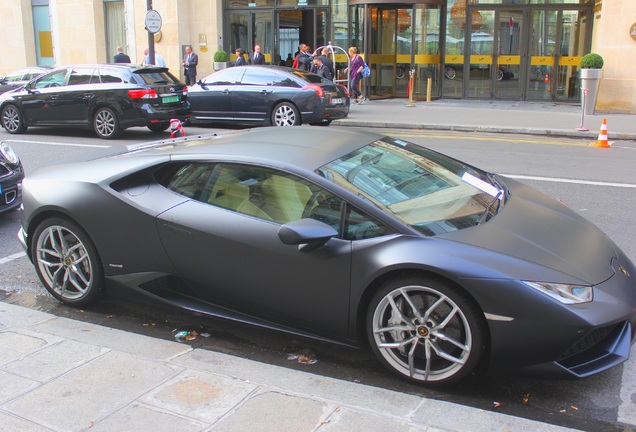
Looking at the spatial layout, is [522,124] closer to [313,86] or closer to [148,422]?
[313,86]

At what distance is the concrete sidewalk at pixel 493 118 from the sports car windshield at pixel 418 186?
34.6 ft

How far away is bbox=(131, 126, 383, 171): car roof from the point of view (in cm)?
405

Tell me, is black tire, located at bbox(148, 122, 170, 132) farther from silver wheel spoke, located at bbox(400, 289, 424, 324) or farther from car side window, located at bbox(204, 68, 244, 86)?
silver wheel spoke, located at bbox(400, 289, 424, 324)

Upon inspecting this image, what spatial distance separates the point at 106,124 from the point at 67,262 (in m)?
9.68

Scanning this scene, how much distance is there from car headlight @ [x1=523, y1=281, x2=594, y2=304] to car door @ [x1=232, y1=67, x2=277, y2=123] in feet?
38.4

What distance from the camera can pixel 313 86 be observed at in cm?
1423

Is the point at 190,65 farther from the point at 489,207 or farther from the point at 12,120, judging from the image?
the point at 489,207

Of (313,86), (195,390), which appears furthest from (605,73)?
(195,390)

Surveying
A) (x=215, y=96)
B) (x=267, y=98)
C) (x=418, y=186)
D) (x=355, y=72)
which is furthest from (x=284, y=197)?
(x=355, y=72)

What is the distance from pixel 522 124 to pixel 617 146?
9.14 feet

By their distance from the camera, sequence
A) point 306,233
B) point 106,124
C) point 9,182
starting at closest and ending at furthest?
point 306,233 → point 9,182 → point 106,124

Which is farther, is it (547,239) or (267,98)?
(267,98)

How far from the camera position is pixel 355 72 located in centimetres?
1919

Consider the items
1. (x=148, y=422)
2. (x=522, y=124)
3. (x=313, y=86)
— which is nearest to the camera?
(x=148, y=422)
